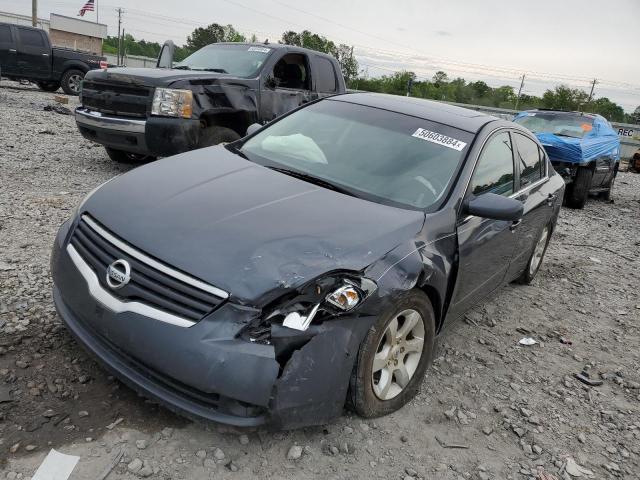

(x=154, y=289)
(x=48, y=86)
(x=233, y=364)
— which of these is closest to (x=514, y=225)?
(x=233, y=364)

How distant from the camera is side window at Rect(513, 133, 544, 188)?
4230mm

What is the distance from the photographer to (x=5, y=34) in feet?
52.2

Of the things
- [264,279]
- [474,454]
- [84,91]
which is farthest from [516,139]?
[84,91]

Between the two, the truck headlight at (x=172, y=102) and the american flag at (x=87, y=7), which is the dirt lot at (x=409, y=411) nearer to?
the truck headlight at (x=172, y=102)

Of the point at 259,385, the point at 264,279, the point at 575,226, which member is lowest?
the point at 575,226

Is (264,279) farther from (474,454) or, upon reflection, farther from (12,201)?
(12,201)

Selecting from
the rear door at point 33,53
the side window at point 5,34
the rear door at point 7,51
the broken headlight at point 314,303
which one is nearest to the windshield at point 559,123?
the broken headlight at point 314,303

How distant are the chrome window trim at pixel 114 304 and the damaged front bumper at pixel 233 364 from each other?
0.02m

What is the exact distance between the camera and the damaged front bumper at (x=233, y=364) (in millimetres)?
2131

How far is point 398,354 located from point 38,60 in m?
17.2

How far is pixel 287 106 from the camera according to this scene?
741 centimetres

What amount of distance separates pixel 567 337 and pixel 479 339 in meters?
0.83

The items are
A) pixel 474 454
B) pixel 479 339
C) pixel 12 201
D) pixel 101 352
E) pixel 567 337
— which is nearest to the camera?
pixel 101 352

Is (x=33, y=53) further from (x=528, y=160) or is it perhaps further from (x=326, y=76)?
(x=528, y=160)
